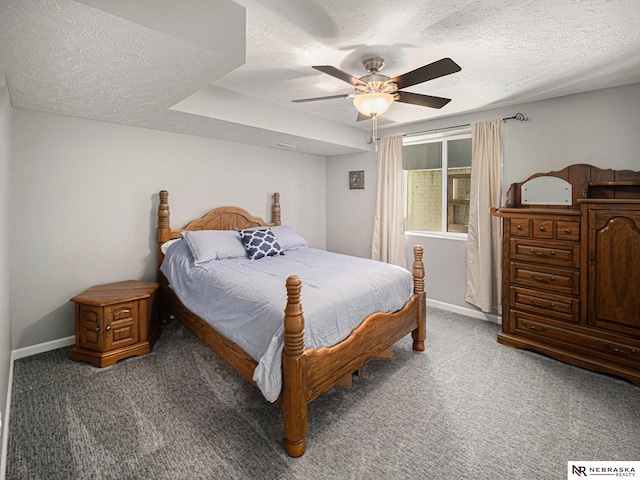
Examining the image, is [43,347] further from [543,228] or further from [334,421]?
[543,228]

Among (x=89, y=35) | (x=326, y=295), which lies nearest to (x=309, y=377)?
(x=326, y=295)

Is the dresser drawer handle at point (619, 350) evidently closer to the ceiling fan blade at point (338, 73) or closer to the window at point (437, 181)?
the window at point (437, 181)

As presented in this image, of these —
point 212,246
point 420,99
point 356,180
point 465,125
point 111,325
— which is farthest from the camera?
point 356,180

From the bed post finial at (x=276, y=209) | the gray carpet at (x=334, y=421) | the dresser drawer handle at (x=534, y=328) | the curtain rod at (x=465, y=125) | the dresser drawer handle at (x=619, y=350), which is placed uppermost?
the curtain rod at (x=465, y=125)

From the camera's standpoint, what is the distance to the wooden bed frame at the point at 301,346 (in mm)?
1768

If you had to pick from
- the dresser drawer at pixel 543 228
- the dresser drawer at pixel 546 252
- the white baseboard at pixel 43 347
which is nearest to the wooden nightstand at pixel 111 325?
the white baseboard at pixel 43 347

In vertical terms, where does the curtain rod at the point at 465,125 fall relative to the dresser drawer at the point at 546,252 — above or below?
above

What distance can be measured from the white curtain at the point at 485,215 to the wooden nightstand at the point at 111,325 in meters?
3.47

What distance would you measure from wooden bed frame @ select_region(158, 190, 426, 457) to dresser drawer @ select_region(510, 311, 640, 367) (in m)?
0.94

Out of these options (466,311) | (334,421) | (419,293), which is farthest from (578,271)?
(334,421)

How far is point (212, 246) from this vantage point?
10.6 ft

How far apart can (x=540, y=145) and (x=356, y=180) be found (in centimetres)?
237

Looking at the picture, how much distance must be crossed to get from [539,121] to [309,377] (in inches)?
132

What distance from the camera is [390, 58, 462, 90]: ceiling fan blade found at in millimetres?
1845
